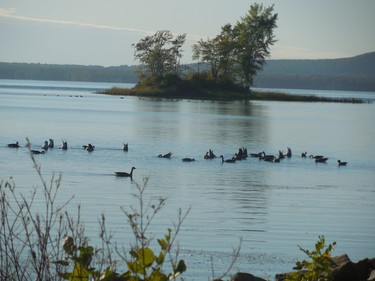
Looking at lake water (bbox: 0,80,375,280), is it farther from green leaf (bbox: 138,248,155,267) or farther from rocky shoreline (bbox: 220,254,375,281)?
green leaf (bbox: 138,248,155,267)

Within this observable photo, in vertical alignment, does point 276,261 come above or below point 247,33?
below

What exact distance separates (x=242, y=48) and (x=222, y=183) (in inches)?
3265

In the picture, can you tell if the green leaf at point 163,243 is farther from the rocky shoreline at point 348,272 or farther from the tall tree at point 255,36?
the tall tree at point 255,36

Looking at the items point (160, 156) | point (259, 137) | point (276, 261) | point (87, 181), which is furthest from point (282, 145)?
point (276, 261)

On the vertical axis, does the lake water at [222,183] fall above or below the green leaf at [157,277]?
below

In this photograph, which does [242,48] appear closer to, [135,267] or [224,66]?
[224,66]

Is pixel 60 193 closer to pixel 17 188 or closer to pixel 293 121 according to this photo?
pixel 17 188

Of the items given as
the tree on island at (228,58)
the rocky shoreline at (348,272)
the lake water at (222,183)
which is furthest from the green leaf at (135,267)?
the tree on island at (228,58)

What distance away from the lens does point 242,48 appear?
108438 mm

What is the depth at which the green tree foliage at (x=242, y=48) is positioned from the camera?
353 ft

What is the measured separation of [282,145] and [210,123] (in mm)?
15172

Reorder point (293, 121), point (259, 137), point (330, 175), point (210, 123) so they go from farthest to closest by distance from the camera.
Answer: point (293, 121)
point (210, 123)
point (259, 137)
point (330, 175)

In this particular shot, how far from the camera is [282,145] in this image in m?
46.2

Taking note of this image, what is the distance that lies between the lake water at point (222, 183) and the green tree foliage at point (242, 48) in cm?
4779
